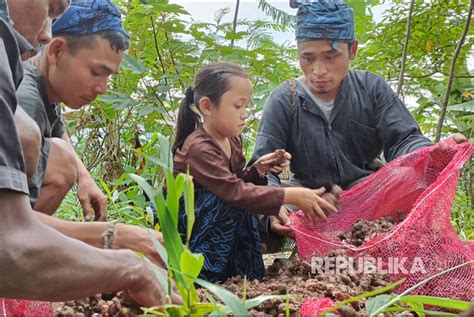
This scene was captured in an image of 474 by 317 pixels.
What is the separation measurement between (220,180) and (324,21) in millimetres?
1074

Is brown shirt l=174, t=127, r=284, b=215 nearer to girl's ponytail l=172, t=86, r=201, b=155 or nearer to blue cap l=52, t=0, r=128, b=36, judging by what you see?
girl's ponytail l=172, t=86, r=201, b=155

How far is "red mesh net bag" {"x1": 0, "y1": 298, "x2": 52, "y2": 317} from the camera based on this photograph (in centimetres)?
167

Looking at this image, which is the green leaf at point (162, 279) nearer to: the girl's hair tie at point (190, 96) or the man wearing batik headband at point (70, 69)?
the man wearing batik headband at point (70, 69)

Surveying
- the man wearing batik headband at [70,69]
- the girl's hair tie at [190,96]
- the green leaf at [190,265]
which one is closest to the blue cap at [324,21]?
the girl's hair tie at [190,96]

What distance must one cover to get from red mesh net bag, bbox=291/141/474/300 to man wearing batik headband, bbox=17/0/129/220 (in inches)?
39.4

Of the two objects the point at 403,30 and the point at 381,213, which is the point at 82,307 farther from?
the point at 403,30

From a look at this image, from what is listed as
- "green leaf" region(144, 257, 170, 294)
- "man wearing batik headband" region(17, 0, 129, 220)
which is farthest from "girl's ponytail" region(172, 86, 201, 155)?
"green leaf" region(144, 257, 170, 294)

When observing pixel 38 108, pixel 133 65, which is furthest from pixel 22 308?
pixel 133 65

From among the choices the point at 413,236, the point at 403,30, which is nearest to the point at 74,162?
the point at 413,236

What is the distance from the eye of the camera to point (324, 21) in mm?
3207

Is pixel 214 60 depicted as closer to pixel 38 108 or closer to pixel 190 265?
pixel 38 108

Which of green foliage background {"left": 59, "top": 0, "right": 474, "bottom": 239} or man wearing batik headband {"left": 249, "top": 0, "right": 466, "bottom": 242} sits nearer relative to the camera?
man wearing batik headband {"left": 249, "top": 0, "right": 466, "bottom": 242}

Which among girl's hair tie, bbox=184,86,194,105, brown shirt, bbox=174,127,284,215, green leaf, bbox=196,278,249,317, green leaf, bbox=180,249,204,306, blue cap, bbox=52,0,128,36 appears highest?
blue cap, bbox=52,0,128,36

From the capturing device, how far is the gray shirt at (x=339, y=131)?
3357 mm
